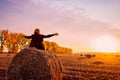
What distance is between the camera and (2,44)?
307 feet

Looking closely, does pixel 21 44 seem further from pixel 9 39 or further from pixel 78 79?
pixel 78 79

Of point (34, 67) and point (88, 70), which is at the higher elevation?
point (34, 67)

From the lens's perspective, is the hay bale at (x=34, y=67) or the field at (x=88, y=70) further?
the field at (x=88, y=70)

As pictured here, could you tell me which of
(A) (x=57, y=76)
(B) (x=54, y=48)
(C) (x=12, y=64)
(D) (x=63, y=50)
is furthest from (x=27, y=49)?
(D) (x=63, y=50)

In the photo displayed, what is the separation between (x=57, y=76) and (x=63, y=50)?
14556cm

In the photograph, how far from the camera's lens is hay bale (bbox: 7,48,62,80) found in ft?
41.6

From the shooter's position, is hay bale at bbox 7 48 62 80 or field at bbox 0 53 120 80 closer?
hay bale at bbox 7 48 62 80

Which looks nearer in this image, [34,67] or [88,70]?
[34,67]

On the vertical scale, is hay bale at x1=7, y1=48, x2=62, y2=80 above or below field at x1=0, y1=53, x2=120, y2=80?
above

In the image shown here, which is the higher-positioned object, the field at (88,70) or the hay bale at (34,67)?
the hay bale at (34,67)

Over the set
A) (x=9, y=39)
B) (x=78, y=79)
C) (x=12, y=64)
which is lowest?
(x=78, y=79)

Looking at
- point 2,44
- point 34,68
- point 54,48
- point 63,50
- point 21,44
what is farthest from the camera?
point 63,50

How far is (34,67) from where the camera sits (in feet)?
42.2

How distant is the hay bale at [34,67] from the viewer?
12.7m
